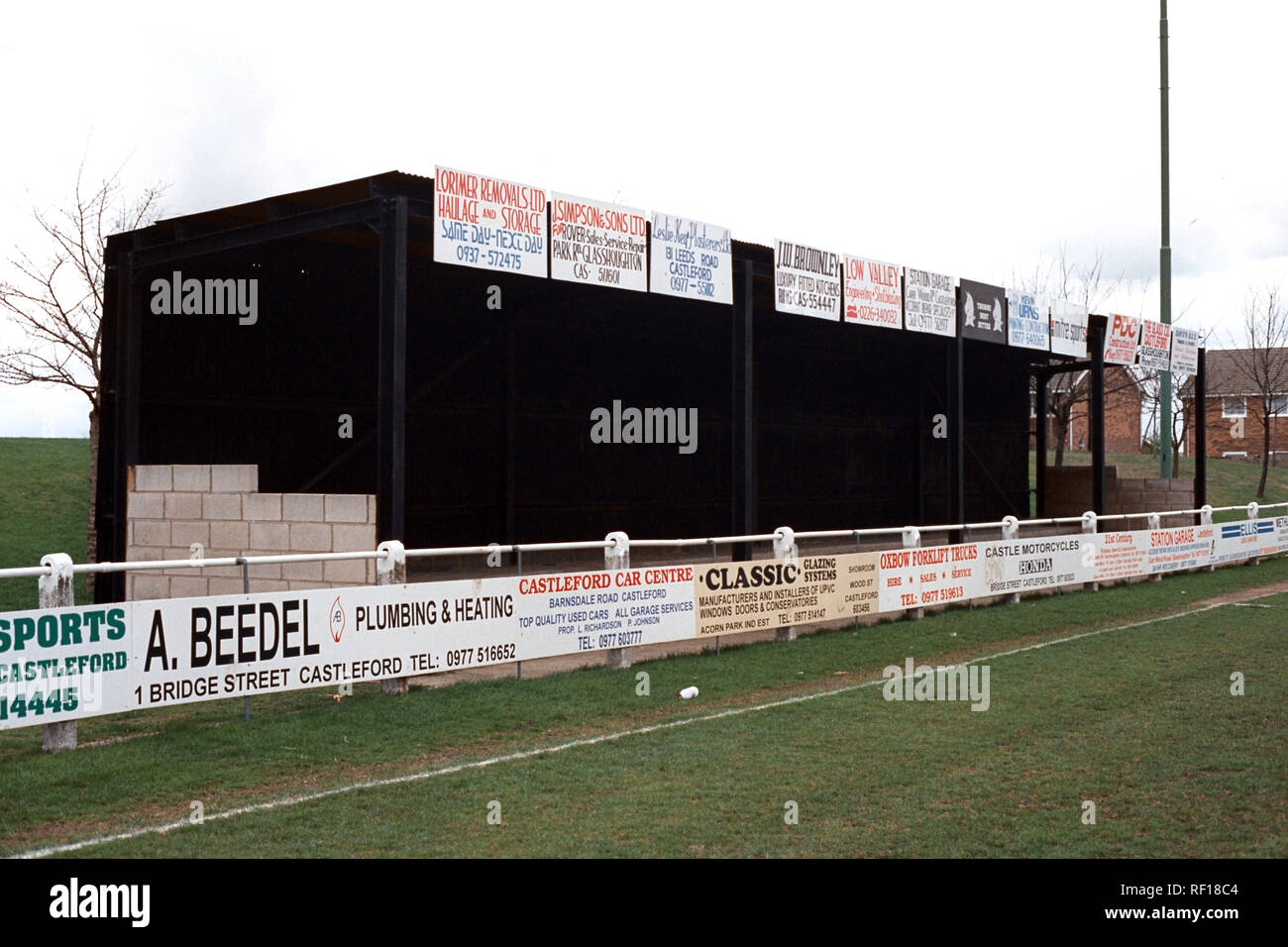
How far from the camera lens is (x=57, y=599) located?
29.2 ft

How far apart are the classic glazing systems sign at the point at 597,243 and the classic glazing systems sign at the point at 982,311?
31.2ft

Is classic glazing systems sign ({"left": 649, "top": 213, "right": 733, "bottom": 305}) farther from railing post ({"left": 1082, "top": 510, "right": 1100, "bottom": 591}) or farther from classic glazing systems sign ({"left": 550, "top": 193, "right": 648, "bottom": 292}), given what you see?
railing post ({"left": 1082, "top": 510, "right": 1100, "bottom": 591})

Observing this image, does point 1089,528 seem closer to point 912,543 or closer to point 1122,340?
point 912,543

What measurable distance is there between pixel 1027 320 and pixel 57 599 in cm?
2280

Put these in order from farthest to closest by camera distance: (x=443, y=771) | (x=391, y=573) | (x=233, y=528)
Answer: (x=233, y=528), (x=391, y=573), (x=443, y=771)

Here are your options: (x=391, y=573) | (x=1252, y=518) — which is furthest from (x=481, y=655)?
(x=1252, y=518)

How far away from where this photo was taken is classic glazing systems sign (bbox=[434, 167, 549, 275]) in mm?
14977

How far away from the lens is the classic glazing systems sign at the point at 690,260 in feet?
59.4

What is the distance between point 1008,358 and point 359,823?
111ft

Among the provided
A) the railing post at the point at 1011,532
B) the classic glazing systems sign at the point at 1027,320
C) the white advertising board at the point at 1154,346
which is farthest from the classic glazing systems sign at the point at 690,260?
the white advertising board at the point at 1154,346

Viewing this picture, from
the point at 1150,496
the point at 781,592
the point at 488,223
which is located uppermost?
the point at 488,223

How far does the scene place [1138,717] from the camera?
1002 cm

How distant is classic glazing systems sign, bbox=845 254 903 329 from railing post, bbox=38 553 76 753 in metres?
15.4
